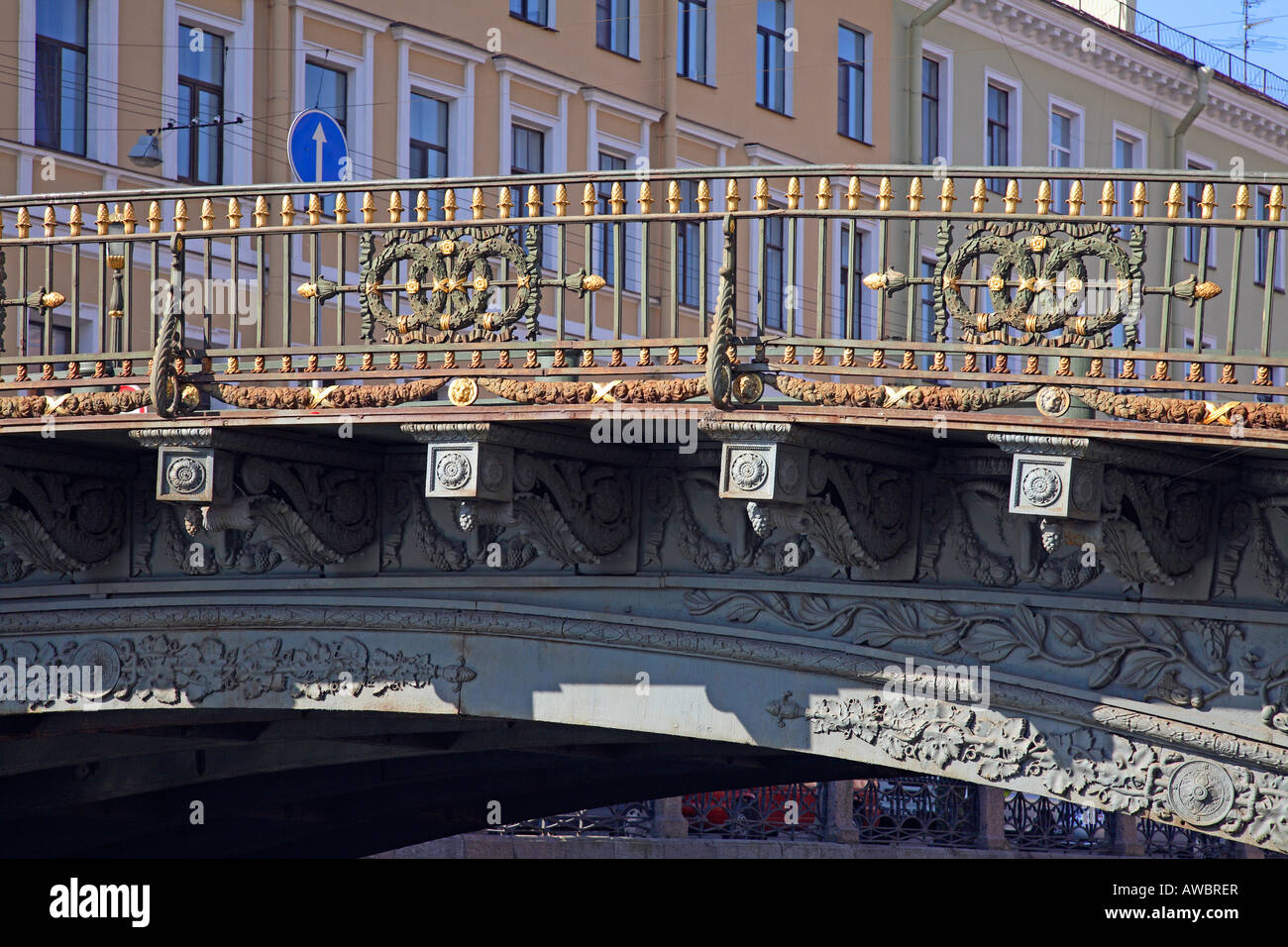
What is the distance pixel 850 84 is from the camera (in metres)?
34.8

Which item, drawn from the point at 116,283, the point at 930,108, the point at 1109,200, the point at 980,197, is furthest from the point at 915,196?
the point at 930,108

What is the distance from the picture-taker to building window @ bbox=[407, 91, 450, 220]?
2711cm

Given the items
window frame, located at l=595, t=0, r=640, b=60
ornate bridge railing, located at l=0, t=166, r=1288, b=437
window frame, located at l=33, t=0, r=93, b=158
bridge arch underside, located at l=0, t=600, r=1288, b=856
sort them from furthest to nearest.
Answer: window frame, located at l=595, t=0, r=640, b=60 → window frame, located at l=33, t=0, r=93, b=158 → bridge arch underside, located at l=0, t=600, r=1288, b=856 → ornate bridge railing, located at l=0, t=166, r=1288, b=437

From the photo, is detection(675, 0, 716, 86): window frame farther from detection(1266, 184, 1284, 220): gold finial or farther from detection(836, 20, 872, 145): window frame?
detection(1266, 184, 1284, 220): gold finial

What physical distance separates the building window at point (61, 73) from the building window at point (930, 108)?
17.0 meters

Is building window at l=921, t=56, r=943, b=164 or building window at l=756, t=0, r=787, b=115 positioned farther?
building window at l=921, t=56, r=943, b=164

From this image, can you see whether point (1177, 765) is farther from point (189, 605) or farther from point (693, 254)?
point (693, 254)

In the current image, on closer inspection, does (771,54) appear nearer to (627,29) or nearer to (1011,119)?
(627,29)

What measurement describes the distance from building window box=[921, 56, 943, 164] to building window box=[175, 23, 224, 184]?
49.5 ft

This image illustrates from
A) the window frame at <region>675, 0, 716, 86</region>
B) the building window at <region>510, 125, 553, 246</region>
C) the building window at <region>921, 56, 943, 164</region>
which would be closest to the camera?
the building window at <region>510, 125, 553, 246</region>

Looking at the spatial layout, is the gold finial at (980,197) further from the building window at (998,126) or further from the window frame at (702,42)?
the building window at (998,126)

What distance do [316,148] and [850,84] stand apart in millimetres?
13263

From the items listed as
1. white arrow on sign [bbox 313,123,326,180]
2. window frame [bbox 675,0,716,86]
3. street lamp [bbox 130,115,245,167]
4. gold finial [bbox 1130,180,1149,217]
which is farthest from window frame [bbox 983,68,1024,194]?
gold finial [bbox 1130,180,1149,217]

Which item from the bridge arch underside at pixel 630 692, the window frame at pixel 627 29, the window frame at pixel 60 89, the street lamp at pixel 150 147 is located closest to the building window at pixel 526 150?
the window frame at pixel 627 29
